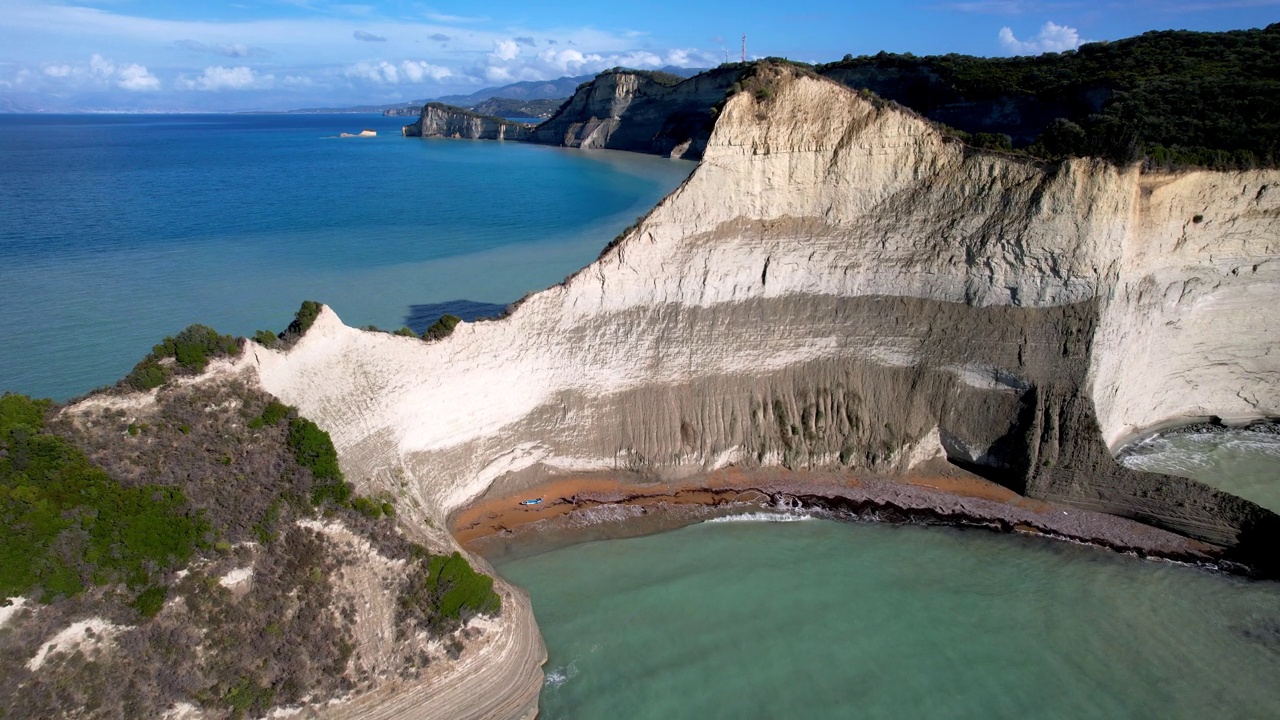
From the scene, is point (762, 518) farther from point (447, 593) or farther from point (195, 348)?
point (195, 348)

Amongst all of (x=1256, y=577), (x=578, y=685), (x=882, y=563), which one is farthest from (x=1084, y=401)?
(x=578, y=685)

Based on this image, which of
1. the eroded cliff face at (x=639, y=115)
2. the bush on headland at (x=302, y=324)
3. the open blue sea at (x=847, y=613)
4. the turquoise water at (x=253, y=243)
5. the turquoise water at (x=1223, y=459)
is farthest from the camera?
the eroded cliff face at (x=639, y=115)

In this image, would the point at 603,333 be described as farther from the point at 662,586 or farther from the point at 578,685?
the point at 578,685

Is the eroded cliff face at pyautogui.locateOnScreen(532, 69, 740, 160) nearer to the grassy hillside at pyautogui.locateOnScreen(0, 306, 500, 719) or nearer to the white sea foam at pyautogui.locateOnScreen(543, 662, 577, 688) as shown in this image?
the grassy hillside at pyautogui.locateOnScreen(0, 306, 500, 719)

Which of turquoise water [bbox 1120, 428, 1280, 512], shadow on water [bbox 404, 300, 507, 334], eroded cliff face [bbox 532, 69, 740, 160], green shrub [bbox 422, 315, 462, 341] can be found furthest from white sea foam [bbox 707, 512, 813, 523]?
eroded cliff face [bbox 532, 69, 740, 160]

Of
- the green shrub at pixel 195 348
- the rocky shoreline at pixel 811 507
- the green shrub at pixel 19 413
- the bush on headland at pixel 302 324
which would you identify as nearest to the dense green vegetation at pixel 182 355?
the green shrub at pixel 195 348

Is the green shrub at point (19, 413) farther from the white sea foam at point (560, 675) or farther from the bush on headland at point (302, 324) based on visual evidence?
the white sea foam at point (560, 675)
